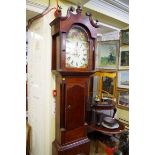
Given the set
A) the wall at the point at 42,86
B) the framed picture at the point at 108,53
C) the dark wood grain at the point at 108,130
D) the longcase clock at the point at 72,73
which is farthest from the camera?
the framed picture at the point at 108,53

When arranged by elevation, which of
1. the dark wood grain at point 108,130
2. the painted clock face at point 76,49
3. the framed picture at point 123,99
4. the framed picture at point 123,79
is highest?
the painted clock face at point 76,49

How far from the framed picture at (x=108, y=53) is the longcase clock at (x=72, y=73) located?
1283 mm

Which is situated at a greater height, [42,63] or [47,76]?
[42,63]

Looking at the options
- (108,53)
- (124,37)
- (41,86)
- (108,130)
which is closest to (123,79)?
(108,53)

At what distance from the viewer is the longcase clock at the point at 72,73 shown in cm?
146

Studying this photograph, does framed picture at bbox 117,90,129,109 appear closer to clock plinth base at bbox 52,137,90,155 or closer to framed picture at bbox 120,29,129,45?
framed picture at bbox 120,29,129,45

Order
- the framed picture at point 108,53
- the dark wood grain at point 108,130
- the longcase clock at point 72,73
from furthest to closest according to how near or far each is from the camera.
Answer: the framed picture at point 108,53 < the dark wood grain at point 108,130 < the longcase clock at point 72,73

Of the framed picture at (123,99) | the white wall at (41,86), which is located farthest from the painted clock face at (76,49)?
the framed picture at (123,99)

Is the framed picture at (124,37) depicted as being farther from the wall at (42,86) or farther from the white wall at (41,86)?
the white wall at (41,86)

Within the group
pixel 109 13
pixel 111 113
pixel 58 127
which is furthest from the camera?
pixel 111 113
